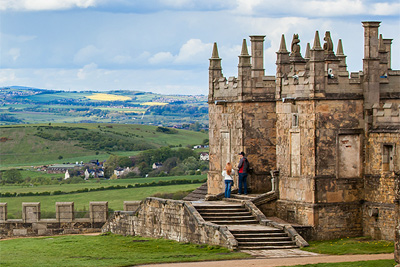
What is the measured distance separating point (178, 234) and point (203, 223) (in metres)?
2.35

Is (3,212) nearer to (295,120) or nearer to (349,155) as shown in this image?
(295,120)

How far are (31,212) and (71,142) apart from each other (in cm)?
9172

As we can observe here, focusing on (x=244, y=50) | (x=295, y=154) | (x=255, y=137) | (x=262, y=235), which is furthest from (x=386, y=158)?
(x=244, y=50)

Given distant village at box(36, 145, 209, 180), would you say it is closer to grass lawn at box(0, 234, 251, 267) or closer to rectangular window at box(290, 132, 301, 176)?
grass lawn at box(0, 234, 251, 267)

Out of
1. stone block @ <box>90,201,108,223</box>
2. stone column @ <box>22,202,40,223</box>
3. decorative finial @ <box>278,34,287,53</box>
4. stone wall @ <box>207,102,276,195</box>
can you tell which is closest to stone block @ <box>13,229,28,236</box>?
stone column @ <box>22,202,40,223</box>

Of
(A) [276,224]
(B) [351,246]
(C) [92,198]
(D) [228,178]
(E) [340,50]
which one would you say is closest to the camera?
(B) [351,246]

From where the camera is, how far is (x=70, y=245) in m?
42.7

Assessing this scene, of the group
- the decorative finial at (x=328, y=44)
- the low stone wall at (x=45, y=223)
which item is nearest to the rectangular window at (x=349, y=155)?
the decorative finial at (x=328, y=44)

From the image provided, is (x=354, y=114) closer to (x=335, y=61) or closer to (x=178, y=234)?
(x=335, y=61)

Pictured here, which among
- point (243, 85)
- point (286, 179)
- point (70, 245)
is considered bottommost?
point (70, 245)

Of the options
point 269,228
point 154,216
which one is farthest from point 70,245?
point 269,228

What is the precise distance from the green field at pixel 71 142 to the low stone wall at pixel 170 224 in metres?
79.4

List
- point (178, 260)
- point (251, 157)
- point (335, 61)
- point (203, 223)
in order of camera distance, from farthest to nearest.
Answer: point (251, 157), point (335, 61), point (203, 223), point (178, 260)

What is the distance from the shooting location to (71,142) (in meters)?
144
